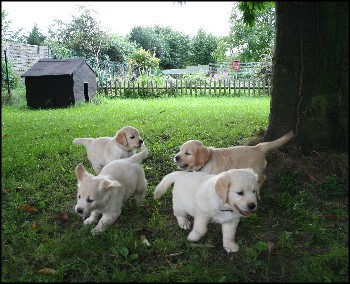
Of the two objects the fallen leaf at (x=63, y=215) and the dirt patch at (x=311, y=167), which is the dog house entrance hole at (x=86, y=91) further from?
the fallen leaf at (x=63, y=215)

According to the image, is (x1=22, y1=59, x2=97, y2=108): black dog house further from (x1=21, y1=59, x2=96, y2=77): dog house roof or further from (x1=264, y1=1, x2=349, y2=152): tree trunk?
(x1=264, y1=1, x2=349, y2=152): tree trunk

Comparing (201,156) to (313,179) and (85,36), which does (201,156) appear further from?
(85,36)

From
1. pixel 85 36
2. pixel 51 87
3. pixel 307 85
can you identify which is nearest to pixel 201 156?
pixel 307 85

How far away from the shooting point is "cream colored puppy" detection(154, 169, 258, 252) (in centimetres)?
321

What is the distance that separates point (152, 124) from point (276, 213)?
18.2 feet

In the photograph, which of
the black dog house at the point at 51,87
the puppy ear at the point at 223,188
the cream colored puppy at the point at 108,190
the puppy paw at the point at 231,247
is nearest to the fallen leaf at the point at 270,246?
the puppy paw at the point at 231,247

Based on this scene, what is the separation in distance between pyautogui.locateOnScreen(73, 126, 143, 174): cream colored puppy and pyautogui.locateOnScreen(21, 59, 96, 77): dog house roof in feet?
30.5

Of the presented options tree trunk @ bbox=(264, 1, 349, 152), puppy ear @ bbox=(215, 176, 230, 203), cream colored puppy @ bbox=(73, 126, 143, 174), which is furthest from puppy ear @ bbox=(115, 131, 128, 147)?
puppy ear @ bbox=(215, 176, 230, 203)

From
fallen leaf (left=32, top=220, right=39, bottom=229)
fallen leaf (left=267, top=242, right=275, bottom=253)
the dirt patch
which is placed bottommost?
fallen leaf (left=267, top=242, right=275, bottom=253)

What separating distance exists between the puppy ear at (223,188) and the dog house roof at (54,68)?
39.5 feet

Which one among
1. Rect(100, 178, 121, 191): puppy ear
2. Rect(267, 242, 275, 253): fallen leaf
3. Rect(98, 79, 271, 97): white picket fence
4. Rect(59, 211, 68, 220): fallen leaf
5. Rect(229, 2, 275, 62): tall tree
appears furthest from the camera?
Rect(229, 2, 275, 62): tall tree

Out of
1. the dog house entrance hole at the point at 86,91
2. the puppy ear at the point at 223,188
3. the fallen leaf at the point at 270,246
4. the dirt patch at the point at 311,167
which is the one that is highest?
the dog house entrance hole at the point at 86,91

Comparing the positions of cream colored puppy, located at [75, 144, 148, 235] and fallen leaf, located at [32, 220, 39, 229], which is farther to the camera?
fallen leaf, located at [32, 220, 39, 229]

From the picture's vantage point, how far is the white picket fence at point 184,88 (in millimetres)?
18672
